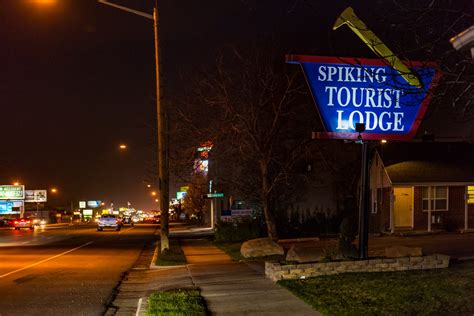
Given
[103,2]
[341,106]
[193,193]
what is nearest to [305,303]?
[341,106]

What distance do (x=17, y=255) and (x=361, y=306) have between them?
18.3 meters

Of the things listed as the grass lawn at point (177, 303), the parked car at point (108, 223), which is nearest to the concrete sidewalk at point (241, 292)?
the grass lawn at point (177, 303)

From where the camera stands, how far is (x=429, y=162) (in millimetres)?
28391

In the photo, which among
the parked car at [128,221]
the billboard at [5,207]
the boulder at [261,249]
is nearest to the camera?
the boulder at [261,249]

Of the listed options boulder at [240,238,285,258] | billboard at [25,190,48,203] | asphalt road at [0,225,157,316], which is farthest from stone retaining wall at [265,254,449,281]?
billboard at [25,190,48,203]

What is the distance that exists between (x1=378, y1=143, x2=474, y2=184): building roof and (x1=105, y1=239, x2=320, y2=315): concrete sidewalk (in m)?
11.7

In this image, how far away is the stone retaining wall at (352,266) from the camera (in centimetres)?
1257

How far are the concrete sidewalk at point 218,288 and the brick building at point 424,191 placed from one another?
1135 centimetres

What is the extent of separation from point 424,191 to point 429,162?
1975 millimetres

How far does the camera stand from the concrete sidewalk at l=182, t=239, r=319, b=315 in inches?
374

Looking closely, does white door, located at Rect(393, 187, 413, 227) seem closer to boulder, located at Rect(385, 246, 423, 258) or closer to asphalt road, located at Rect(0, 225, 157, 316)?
asphalt road, located at Rect(0, 225, 157, 316)

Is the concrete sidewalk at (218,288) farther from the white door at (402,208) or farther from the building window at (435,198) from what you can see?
the white door at (402,208)

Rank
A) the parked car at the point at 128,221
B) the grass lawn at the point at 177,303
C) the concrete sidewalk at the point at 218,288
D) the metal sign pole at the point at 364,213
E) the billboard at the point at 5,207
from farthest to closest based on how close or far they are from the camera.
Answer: the billboard at the point at 5,207 < the parked car at the point at 128,221 < the metal sign pole at the point at 364,213 < the concrete sidewalk at the point at 218,288 < the grass lawn at the point at 177,303

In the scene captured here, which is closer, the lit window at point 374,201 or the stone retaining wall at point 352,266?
the stone retaining wall at point 352,266
